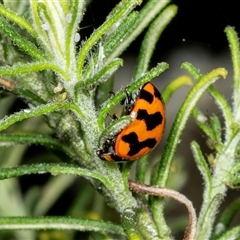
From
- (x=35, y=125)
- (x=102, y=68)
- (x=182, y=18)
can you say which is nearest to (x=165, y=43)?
(x=182, y=18)

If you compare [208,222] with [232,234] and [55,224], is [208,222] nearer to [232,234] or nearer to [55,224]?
[232,234]

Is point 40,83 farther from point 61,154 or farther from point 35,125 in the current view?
point 35,125

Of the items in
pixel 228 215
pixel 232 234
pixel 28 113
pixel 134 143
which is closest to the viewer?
pixel 28 113

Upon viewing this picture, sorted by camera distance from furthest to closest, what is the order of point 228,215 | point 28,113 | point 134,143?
point 228,215 → point 134,143 → point 28,113

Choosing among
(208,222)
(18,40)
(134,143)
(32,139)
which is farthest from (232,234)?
(18,40)

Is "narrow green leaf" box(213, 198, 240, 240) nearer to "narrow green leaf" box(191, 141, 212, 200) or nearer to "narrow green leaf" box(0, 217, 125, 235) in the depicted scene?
"narrow green leaf" box(191, 141, 212, 200)

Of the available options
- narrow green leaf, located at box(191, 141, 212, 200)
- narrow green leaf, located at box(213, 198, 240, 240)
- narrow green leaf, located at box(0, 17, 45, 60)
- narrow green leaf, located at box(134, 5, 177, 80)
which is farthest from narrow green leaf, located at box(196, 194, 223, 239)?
narrow green leaf, located at box(0, 17, 45, 60)

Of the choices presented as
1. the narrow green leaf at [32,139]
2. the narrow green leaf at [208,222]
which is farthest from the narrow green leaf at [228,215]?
the narrow green leaf at [32,139]
